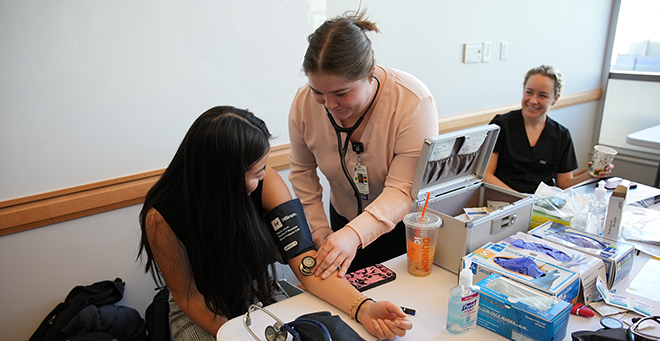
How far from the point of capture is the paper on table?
1.13 m

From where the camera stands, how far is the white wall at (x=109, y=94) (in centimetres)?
160

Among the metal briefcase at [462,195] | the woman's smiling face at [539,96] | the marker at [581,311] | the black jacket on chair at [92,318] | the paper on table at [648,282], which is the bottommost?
the black jacket on chair at [92,318]

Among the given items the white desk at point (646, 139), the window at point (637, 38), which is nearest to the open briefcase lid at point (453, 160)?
the white desk at point (646, 139)

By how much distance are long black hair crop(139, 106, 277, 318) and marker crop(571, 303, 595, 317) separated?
830 millimetres

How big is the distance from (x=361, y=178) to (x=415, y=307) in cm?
51

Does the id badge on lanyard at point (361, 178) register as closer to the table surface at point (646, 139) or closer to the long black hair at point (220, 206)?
the long black hair at point (220, 206)

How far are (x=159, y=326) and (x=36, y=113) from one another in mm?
946

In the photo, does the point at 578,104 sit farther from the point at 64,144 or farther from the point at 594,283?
the point at 64,144

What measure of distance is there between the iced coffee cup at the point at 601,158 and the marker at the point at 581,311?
2.76ft

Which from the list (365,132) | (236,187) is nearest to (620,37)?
(365,132)

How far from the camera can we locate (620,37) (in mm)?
3783

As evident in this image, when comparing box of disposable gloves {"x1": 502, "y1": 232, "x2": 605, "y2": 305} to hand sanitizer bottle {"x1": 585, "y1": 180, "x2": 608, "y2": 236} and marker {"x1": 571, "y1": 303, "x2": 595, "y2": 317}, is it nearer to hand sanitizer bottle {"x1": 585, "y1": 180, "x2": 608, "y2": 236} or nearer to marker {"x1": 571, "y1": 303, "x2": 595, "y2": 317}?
marker {"x1": 571, "y1": 303, "x2": 595, "y2": 317}

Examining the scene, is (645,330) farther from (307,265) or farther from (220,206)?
(220,206)

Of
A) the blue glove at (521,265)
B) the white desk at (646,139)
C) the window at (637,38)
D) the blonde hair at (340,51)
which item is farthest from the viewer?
the window at (637,38)
